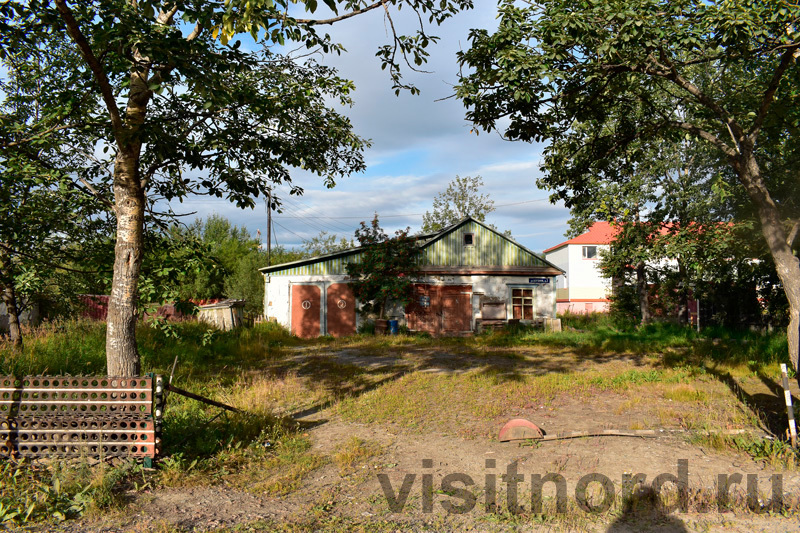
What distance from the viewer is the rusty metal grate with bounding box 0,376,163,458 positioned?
205 inches

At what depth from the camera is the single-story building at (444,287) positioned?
69.6ft

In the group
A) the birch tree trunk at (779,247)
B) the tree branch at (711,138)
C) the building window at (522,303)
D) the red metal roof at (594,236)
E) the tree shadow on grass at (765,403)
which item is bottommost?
the tree shadow on grass at (765,403)

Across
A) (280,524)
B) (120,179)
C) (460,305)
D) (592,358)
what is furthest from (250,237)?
(280,524)

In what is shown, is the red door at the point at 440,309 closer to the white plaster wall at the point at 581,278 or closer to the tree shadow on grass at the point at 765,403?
the tree shadow on grass at the point at 765,403

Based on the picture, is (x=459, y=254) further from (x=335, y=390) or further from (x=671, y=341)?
(x=335, y=390)

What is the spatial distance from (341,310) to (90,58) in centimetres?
1656

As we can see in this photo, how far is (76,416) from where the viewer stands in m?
5.27

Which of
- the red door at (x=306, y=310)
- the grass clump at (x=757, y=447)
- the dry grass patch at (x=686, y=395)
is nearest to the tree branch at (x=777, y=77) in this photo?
the grass clump at (x=757, y=447)

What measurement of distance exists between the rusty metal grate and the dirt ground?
0.73 meters

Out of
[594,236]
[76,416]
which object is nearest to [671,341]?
[76,416]

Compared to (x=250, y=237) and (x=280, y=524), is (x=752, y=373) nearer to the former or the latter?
(x=280, y=524)

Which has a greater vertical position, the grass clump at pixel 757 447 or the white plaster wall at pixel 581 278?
the white plaster wall at pixel 581 278

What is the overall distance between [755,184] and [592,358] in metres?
8.10
